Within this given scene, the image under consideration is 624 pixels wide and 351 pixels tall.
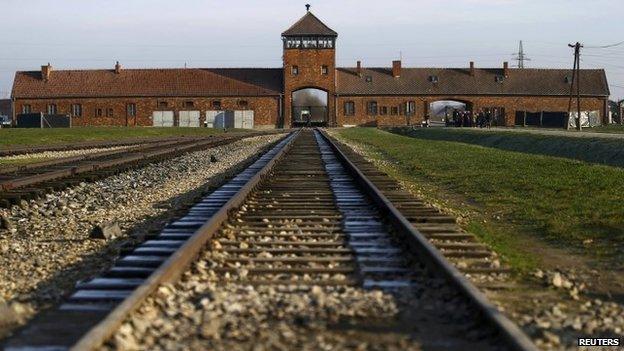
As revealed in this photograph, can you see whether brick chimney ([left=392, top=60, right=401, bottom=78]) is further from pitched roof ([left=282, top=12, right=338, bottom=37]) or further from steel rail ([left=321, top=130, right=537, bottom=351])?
steel rail ([left=321, top=130, right=537, bottom=351])

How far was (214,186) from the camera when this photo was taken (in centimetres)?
1554

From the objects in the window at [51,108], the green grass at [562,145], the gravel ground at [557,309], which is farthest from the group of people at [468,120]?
the gravel ground at [557,309]

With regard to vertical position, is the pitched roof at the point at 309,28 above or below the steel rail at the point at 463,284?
above

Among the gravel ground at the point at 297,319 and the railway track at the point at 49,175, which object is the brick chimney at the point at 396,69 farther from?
the gravel ground at the point at 297,319

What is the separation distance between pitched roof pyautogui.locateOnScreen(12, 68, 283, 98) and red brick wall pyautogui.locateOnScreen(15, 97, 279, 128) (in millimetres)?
632

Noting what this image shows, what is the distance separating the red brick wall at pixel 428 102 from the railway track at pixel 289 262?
273 ft

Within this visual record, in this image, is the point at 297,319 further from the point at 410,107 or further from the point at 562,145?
the point at 410,107

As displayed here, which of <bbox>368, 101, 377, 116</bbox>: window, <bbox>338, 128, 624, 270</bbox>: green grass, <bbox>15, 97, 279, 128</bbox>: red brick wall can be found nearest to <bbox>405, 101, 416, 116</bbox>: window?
<bbox>368, 101, 377, 116</bbox>: window

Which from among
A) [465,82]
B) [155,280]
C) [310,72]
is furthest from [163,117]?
[155,280]

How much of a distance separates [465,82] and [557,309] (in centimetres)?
9532

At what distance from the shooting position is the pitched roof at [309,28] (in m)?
97.6

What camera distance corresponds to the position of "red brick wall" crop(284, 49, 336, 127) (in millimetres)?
95625

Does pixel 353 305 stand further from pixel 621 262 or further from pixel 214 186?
pixel 214 186

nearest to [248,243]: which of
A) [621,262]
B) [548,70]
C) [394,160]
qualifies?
[621,262]
